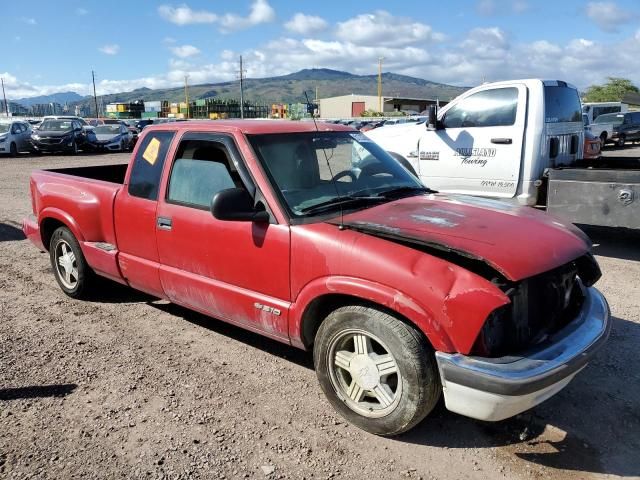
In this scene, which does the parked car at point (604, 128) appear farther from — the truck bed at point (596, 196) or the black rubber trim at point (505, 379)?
the black rubber trim at point (505, 379)

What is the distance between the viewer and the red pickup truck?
9.18 feet

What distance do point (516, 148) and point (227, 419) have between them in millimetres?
5793

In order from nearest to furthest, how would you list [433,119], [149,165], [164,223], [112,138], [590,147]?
[164,223], [149,165], [433,119], [590,147], [112,138]

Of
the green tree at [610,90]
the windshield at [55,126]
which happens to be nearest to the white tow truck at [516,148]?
the windshield at [55,126]

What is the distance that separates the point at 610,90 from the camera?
6481cm

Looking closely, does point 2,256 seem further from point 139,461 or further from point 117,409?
point 139,461

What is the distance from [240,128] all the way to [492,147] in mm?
4908

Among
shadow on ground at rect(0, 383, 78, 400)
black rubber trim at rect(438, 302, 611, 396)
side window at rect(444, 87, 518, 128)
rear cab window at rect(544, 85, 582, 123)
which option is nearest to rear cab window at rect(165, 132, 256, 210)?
shadow on ground at rect(0, 383, 78, 400)

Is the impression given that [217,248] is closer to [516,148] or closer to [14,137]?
[516,148]

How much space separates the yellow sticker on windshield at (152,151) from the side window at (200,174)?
0.95ft

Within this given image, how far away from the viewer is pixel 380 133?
975 cm

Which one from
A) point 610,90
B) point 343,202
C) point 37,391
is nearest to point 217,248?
point 343,202

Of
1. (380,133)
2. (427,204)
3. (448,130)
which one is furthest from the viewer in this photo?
(380,133)

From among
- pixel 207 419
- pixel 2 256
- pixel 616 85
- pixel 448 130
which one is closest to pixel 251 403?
pixel 207 419
